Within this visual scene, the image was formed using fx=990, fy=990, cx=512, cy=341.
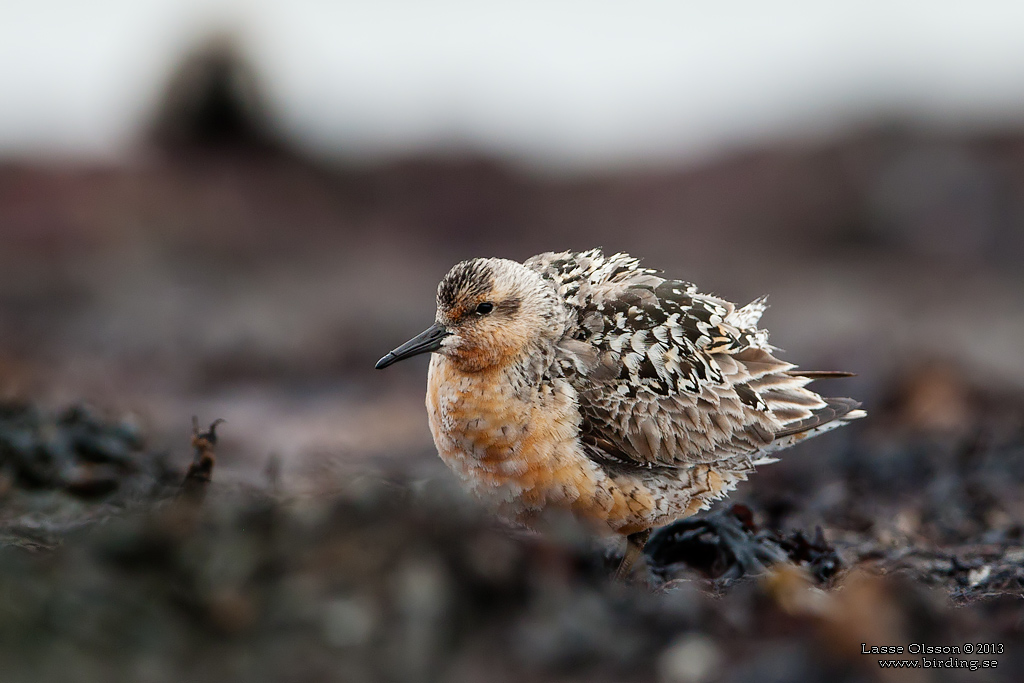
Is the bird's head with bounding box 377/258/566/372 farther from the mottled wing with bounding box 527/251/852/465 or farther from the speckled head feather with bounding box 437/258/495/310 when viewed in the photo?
the mottled wing with bounding box 527/251/852/465

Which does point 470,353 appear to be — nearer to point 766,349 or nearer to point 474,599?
point 474,599

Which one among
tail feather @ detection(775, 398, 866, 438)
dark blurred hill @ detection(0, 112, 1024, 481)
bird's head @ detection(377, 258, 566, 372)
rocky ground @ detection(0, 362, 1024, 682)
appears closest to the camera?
rocky ground @ detection(0, 362, 1024, 682)

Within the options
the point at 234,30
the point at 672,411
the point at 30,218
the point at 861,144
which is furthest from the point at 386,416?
the point at 861,144

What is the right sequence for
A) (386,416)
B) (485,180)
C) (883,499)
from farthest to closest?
(485,180), (386,416), (883,499)

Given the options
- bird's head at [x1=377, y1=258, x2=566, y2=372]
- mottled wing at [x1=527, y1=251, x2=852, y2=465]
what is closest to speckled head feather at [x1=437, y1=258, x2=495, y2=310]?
bird's head at [x1=377, y1=258, x2=566, y2=372]

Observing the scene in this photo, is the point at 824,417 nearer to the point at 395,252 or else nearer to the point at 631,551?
the point at 631,551

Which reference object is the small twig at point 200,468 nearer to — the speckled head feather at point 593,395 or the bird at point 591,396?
the bird at point 591,396

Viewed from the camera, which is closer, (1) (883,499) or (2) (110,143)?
(1) (883,499)
